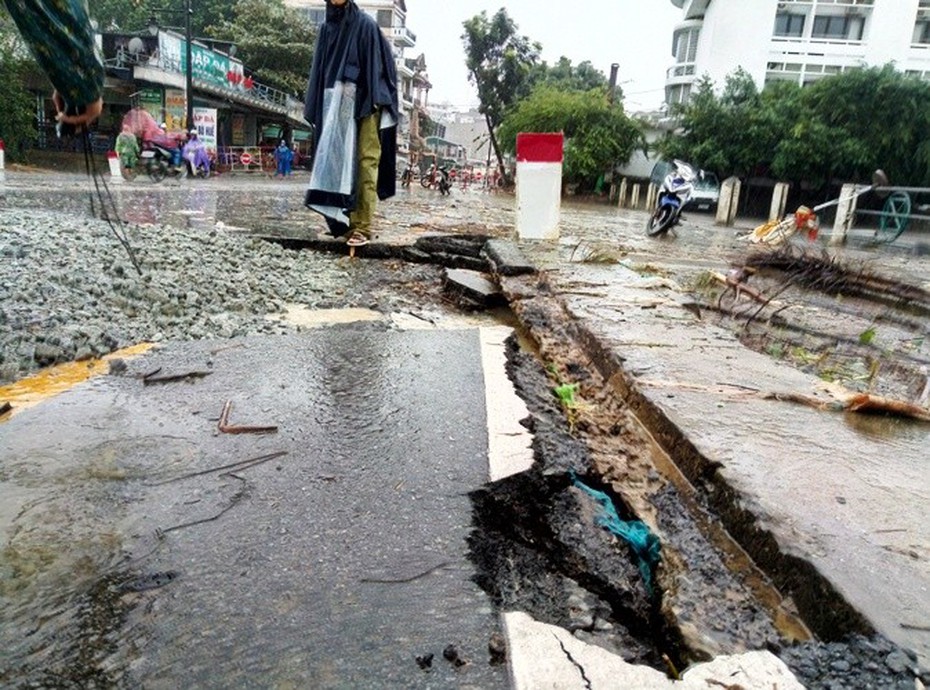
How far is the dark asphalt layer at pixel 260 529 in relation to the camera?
95 centimetres

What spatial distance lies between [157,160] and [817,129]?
65.6ft

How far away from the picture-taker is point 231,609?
1.04 m

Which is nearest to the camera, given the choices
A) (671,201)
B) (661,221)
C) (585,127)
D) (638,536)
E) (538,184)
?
(638,536)

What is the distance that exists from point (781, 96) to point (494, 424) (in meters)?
26.6

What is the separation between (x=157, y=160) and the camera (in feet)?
51.0

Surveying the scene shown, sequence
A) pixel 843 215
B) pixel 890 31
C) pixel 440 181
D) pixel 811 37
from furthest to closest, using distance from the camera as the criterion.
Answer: pixel 811 37 → pixel 890 31 → pixel 440 181 → pixel 843 215

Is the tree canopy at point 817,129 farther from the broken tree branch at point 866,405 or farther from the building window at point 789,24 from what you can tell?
the broken tree branch at point 866,405

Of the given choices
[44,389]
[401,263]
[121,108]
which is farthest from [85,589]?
[121,108]

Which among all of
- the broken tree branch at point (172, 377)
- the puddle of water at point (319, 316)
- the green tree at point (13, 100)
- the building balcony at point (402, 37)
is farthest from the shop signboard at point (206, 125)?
the building balcony at point (402, 37)

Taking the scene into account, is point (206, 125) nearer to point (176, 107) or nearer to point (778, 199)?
point (176, 107)

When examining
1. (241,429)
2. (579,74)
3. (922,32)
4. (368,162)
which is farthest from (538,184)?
(579,74)

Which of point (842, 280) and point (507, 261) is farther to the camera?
point (842, 280)

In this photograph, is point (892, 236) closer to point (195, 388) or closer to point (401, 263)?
point (401, 263)

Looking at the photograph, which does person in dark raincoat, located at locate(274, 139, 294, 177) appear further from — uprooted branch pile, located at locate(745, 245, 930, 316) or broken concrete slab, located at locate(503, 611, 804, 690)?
broken concrete slab, located at locate(503, 611, 804, 690)
